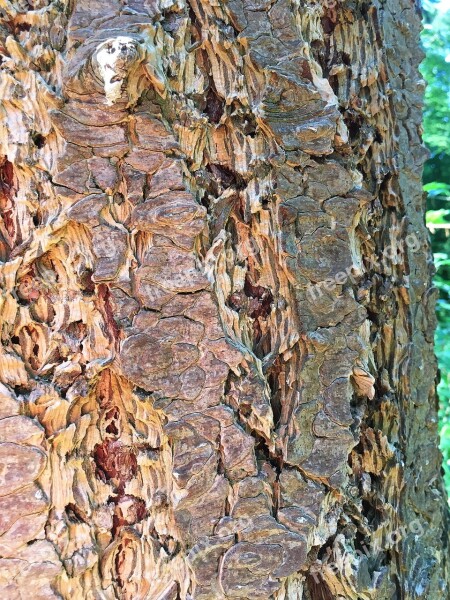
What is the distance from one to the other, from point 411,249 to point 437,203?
2990 millimetres

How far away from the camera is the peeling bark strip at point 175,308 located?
0.66 meters

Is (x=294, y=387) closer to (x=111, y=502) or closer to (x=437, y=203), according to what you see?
(x=111, y=502)

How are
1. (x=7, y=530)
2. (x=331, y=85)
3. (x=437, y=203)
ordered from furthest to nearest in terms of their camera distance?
(x=437, y=203) → (x=331, y=85) → (x=7, y=530)

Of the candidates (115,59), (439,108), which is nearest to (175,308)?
(115,59)

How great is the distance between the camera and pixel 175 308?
0.67m

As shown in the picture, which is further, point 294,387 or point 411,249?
point 411,249

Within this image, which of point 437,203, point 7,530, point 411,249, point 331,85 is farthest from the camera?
point 437,203

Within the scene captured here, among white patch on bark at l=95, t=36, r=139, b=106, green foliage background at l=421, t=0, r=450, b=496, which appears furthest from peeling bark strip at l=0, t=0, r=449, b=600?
green foliage background at l=421, t=0, r=450, b=496

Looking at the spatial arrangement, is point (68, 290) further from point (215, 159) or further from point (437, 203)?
point (437, 203)

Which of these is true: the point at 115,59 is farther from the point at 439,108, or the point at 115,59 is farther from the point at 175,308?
the point at 439,108

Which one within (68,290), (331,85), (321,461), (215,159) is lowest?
(321,461)

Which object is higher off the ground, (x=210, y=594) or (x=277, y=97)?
(x=277, y=97)

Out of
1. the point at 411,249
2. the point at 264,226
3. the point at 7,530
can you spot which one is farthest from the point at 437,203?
the point at 7,530

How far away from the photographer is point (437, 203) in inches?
143
